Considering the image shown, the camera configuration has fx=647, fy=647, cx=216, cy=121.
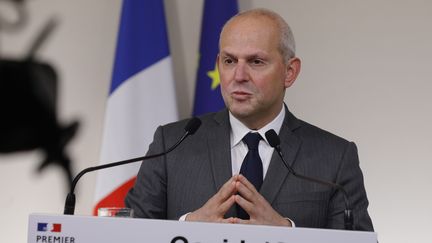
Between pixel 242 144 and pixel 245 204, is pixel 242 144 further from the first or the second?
pixel 245 204

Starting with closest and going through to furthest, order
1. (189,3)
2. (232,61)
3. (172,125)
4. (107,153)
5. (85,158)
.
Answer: (232,61), (172,125), (107,153), (85,158), (189,3)

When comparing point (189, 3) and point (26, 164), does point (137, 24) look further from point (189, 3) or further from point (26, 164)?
point (26, 164)

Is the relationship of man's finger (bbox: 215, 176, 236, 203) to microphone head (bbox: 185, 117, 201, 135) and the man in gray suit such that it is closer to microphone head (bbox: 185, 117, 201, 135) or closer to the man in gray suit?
microphone head (bbox: 185, 117, 201, 135)

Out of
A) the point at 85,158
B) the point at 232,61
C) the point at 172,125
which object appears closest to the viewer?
the point at 232,61

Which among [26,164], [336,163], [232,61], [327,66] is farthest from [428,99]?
Answer: [26,164]

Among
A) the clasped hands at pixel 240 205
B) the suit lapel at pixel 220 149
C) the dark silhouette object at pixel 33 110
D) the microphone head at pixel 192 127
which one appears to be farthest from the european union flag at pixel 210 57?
the clasped hands at pixel 240 205

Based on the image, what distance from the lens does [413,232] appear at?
11.5 feet

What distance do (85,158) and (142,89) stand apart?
512 mm

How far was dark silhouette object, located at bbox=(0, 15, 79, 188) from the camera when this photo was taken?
11.1 feet

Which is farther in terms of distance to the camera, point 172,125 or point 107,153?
point 107,153

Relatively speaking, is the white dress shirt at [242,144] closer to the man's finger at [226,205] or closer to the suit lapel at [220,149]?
the suit lapel at [220,149]

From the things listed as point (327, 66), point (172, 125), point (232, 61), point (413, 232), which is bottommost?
point (413, 232)

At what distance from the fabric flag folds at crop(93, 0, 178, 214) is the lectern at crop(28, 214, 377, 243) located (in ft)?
5.81

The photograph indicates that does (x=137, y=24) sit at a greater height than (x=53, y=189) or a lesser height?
greater
